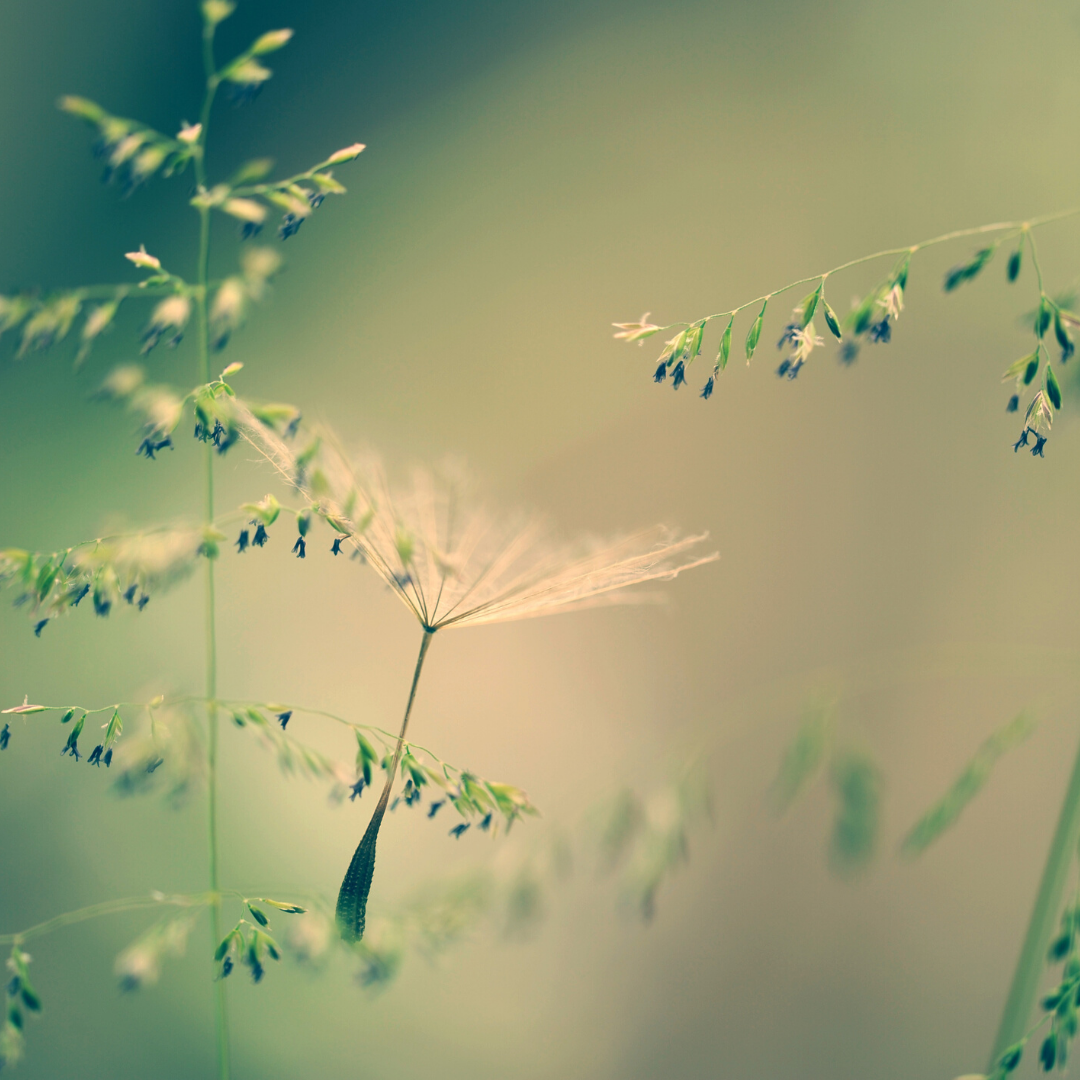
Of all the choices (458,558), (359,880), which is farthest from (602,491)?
(359,880)

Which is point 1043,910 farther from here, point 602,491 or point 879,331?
point 602,491

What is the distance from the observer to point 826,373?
1882mm

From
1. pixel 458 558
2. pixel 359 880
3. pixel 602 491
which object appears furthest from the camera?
pixel 602 491

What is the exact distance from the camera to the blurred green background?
67.0 inches

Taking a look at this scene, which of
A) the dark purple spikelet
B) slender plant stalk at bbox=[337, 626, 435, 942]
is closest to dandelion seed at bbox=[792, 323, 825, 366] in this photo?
the dark purple spikelet

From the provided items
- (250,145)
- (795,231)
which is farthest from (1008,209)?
(250,145)

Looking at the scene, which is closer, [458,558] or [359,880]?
[359,880]

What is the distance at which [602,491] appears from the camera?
1900mm

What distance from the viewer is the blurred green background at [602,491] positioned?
170cm

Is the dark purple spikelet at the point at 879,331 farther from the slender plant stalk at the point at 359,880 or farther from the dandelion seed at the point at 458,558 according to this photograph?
the slender plant stalk at the point at 359,880

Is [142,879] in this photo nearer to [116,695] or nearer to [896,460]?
[116,695]

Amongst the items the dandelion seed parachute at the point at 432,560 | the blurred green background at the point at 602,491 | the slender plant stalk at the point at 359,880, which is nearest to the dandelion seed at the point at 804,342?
the dandelion seed parachute at the point at 432,560

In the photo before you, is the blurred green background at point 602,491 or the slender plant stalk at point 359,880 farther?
the blurred green background at point 602,491

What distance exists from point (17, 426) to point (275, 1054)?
1468 mm
